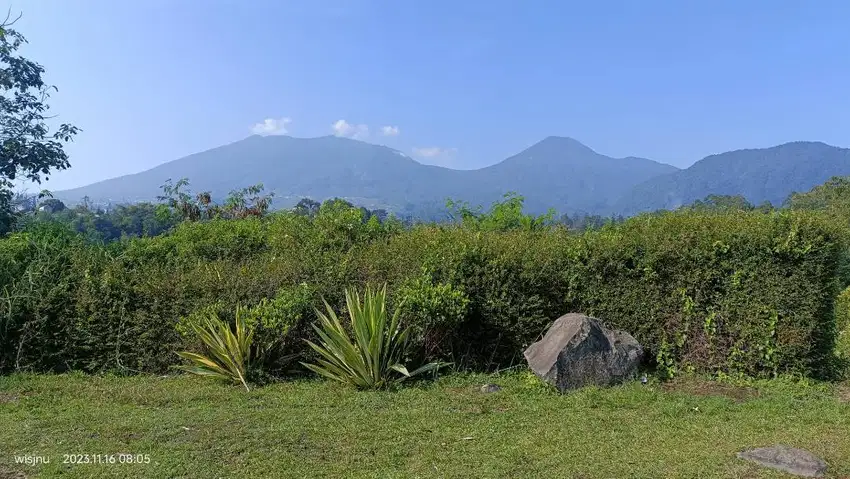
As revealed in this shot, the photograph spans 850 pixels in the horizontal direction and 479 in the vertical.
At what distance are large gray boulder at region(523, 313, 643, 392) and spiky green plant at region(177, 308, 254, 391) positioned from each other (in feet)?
10.3

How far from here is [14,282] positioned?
7.48 metres

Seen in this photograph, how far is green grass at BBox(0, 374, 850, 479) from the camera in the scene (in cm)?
410

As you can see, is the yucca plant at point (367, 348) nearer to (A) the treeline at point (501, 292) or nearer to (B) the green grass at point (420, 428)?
(B) the green grass at point (420, 428)

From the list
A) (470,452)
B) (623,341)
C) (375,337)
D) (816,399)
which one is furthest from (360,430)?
(816,399)

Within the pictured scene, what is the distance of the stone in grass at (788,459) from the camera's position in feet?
13.0

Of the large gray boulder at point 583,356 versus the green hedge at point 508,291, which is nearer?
the large gray boulder at point 583,356

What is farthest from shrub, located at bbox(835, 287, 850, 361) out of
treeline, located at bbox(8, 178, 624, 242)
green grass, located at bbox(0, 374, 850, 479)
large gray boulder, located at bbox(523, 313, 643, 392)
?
treeline, located at bbox(8, 178, 624, 242)

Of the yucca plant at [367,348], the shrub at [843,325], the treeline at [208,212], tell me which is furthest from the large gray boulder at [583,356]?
the shrub at [843,325]

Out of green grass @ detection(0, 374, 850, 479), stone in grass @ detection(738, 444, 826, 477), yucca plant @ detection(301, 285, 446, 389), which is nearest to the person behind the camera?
stone in grass @ detection(738, 444, 826, 477)

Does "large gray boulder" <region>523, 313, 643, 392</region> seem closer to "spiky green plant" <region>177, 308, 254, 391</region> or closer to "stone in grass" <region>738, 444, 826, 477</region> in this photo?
"stone in grass" <region>738, 444, 826, 477</region>

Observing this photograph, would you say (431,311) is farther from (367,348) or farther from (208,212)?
(208,212)

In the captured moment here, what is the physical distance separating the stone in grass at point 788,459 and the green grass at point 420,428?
12cm

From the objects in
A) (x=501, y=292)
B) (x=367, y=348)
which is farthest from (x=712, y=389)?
(x=367, y=348)

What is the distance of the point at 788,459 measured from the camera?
410 centimetres
